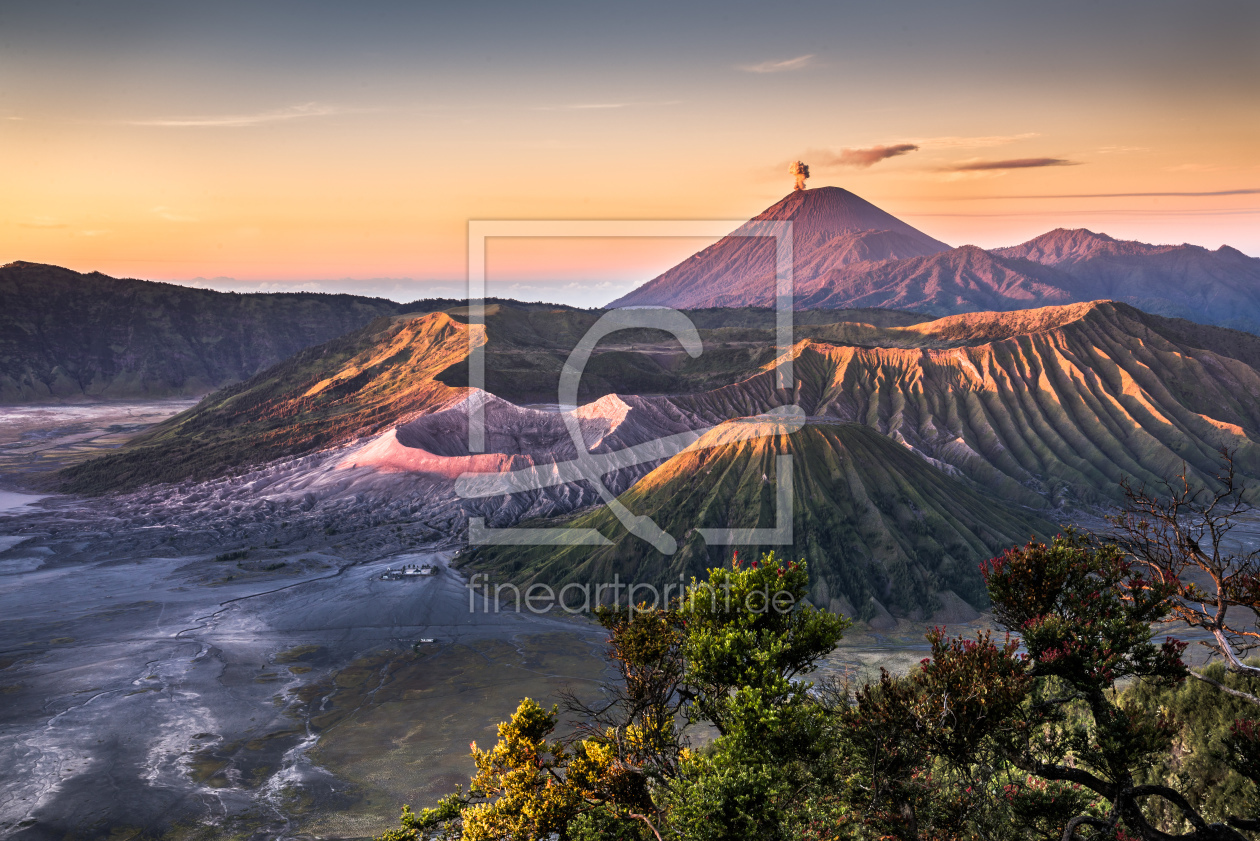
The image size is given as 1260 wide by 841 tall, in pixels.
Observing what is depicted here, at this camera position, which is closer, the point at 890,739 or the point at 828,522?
the point at 890,739

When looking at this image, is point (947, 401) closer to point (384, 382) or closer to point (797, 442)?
point (797, 442)

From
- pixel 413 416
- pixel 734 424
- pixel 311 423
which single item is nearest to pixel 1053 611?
pixel 734 424

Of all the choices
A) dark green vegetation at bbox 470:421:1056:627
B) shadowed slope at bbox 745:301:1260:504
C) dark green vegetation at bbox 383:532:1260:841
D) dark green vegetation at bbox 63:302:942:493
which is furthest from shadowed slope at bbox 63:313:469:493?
dark green vegetation at bbox 383:532:1260:841

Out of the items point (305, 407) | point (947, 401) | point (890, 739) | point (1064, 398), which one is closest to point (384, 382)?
point (305, 407)

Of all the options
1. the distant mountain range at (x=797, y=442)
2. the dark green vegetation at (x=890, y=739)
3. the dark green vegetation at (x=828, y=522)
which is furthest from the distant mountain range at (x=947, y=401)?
the dark green vegetation at (x=890, y=739)

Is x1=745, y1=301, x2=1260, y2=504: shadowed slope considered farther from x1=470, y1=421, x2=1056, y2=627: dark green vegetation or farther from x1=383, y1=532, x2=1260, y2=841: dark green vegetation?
x1=383, y1=532, x2=1260, y2=841: dark green vegetation

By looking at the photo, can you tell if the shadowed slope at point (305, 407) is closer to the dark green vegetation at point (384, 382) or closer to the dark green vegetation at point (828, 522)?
the dark green vegetation at point (384, 382)
